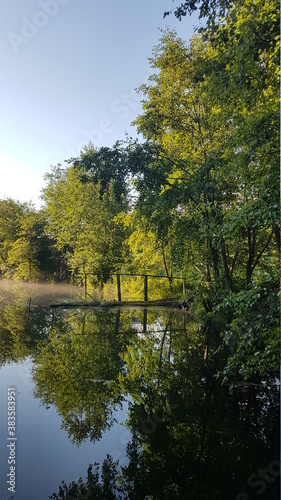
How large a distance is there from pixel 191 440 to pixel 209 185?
9954 mm

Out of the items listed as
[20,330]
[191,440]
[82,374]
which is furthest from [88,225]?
[191,440]

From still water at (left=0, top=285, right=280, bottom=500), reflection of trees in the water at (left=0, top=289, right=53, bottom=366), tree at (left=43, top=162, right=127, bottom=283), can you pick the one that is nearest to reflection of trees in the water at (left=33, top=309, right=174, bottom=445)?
still water at (left=0, top=285, right=280, bottom=500)

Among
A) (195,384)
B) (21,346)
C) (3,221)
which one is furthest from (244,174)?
(3,221)

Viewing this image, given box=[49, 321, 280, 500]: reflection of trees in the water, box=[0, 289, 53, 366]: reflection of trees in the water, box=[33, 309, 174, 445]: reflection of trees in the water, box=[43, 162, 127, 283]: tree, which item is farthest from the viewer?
box=[43, 162, 127, 283]: tree

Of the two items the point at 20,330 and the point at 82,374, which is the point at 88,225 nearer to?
the point at 20,330

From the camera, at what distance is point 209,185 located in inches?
503

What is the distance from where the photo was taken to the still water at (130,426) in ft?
13.9

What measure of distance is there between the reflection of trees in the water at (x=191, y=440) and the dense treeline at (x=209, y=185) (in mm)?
987

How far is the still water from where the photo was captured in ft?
13.9

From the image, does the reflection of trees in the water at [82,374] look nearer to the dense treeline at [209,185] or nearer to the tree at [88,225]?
the dense treeline at [209,185]

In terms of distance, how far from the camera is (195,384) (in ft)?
25.3

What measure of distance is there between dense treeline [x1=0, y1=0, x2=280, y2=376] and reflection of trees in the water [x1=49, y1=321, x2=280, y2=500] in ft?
3.24

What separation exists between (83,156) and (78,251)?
23.9m

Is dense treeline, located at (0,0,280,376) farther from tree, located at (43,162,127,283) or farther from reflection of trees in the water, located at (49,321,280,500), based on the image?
reflection of trees in the water, located at (49,321,280,500)
